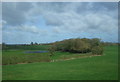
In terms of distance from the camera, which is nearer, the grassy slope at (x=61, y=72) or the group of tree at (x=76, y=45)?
the grassy slope at (x=61, y=72)

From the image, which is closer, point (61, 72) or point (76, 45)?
point (61, 72)

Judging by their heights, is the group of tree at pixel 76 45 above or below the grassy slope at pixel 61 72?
above

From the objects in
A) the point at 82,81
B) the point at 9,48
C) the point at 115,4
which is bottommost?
the point at 82,81

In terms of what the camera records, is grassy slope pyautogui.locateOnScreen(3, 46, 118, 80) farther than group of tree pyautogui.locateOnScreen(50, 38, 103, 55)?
No

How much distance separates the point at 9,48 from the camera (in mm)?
17141

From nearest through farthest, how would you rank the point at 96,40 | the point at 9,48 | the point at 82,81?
1. the point at 82,81
2. the point at 9,48
3. the point at 96,40

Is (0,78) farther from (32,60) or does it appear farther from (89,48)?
(89,48)

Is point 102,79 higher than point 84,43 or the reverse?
the reverse

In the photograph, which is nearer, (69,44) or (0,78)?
(0,78)

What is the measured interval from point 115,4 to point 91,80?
4.85 metres

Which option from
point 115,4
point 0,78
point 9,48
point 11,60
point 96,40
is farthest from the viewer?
point 96,40

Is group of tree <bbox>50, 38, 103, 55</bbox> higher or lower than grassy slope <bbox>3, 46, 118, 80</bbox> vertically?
higher

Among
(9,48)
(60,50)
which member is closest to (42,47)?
(60,50)

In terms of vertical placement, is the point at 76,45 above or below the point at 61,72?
above
